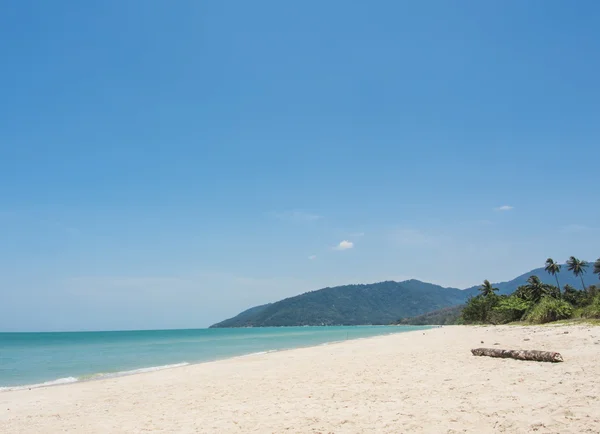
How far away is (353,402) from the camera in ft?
33.1

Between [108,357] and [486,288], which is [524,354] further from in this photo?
[486,288]

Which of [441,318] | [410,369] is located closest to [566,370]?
[410,369]

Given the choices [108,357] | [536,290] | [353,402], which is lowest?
[108,357]

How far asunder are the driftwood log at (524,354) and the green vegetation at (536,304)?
30394 millimetres

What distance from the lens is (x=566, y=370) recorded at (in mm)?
11633

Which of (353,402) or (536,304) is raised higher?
(353,402)

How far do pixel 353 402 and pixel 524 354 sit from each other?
8.05 m

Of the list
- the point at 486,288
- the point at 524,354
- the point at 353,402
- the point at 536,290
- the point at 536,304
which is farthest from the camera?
the point at 486,288

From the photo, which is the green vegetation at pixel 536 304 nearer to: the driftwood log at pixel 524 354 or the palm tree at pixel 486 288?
the palm tree at pixel 486 288

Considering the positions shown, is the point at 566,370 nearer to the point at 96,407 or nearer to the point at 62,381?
the point at 96,407

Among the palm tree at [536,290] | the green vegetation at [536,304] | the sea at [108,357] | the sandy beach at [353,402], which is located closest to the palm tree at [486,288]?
the green vegetation at [536,304]

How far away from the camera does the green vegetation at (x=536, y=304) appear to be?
47.5m

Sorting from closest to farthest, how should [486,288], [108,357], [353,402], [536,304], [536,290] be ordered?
[353,402], [108,357], [536,304], [536,290], [486,288]

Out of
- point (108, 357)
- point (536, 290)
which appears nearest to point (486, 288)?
point (536, 290)
